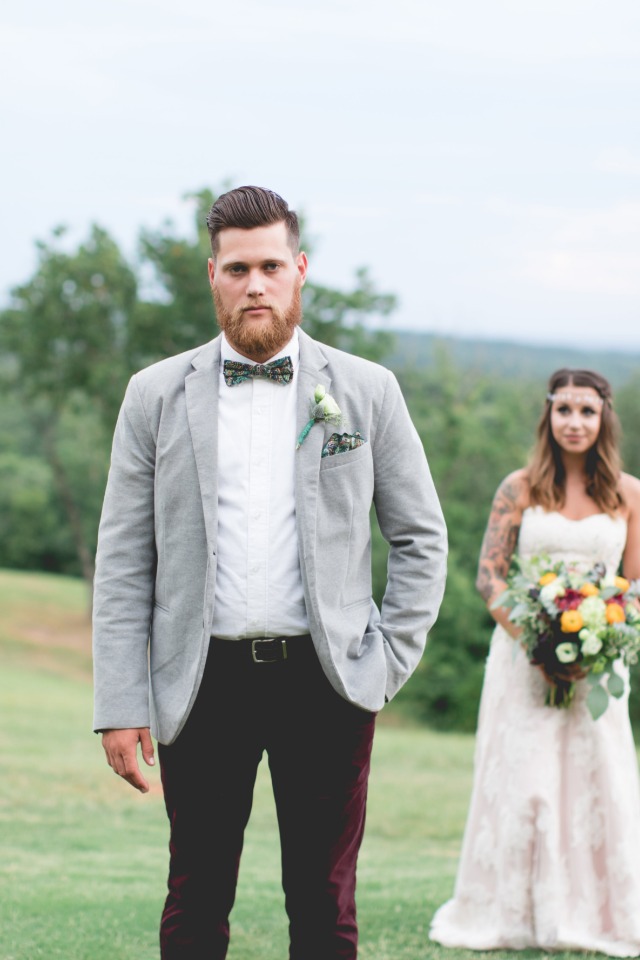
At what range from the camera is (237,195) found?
3.52m

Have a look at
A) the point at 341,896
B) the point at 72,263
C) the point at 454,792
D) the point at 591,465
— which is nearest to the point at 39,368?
the point at 72,263

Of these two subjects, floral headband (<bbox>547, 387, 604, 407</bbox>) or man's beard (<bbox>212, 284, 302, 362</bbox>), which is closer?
man's beard (<bbox>212, 284, 302, 362</bbox>)

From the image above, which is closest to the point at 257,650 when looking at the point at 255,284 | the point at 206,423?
the point at 206,423

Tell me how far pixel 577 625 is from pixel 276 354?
2.46 metres

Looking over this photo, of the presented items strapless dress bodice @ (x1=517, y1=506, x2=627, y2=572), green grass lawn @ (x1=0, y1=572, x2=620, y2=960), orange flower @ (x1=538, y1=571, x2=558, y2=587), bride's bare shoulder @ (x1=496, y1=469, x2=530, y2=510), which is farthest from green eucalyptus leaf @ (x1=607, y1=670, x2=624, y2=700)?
green grass lawn @ (x1=0, y1=572, x2=620, y2=960)

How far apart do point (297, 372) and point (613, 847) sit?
3348 mm

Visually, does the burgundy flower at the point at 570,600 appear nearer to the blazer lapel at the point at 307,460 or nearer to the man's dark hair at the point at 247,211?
the blazer lapel at the point at 307,460

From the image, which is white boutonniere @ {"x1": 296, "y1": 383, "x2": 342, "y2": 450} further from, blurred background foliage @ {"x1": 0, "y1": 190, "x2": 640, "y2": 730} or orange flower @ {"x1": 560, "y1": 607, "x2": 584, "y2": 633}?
blurred background foliage @ {"x1": 0, "y1": 190, "x2": 640, "y2": 730}

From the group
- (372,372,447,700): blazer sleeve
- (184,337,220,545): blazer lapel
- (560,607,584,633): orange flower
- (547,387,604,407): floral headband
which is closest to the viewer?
(184,337,220,545): blazer lapel

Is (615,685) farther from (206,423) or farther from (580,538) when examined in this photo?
(206,423)

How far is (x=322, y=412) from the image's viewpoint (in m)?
3.55

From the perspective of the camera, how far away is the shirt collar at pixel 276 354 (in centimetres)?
366

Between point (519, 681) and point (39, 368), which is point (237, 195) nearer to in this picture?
point (519, 681)

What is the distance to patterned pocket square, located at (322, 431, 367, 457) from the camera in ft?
11.7
